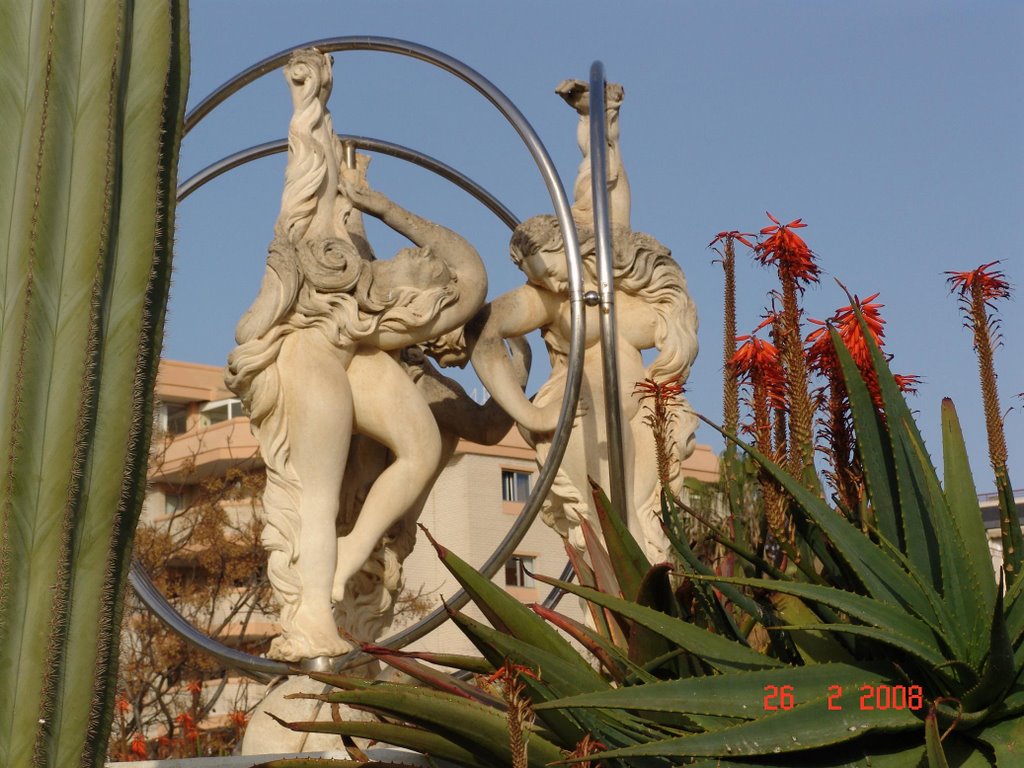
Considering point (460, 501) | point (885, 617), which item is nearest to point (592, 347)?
point (885, 617)

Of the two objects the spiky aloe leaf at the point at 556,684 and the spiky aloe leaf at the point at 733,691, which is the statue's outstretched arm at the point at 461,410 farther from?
the spiky aloe leaf at the point at 733,691

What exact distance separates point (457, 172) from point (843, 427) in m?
5.23

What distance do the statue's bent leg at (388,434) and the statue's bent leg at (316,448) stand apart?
18 centimetres

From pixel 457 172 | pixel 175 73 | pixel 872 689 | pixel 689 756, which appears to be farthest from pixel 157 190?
pixel 457 172

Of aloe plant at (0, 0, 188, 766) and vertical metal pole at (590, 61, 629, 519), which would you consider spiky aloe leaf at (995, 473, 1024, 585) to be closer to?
aloe plant at (0, 0, 188, 766)

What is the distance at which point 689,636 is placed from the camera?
3711mm

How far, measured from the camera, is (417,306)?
22.4 ft

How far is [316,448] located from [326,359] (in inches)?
15.2

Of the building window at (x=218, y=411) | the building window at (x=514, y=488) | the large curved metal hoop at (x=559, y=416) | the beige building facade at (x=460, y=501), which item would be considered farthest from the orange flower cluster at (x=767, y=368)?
the building window at (x=218, y=411)

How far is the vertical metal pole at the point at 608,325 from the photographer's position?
6582 mm

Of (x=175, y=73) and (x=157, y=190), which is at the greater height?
(x=175, y=73)

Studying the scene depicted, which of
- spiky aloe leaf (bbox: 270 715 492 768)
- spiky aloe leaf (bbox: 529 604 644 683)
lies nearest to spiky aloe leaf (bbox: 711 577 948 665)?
spiky aloe leaf (bbox: 529 604 644 683)

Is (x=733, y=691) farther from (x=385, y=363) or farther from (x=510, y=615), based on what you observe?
(x=385, y=363)

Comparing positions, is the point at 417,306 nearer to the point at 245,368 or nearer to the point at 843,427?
the point at 245,368
